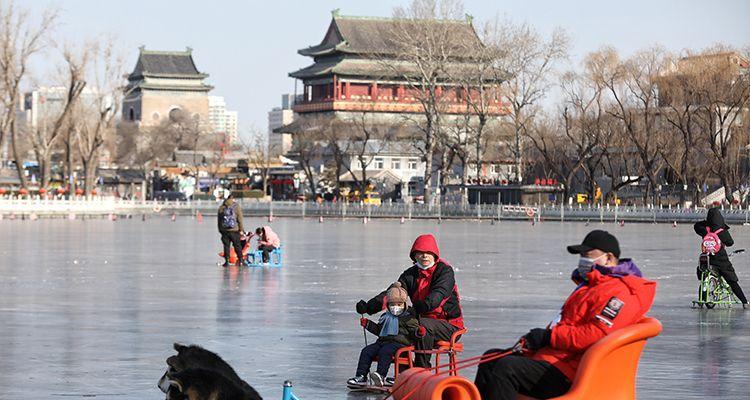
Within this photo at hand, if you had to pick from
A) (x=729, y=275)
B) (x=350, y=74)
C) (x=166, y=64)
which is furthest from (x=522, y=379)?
(x=166, y=64)

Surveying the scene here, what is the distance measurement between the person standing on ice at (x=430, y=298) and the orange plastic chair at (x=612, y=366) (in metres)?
2.86

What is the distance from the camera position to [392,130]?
A: 10938 centimetres

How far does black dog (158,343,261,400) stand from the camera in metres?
6.77

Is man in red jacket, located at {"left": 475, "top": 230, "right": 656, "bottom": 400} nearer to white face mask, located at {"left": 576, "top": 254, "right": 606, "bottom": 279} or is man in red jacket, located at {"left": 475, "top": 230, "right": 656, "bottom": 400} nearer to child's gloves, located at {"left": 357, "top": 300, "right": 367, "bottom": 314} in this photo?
white face mask, located at {"left": 576, "top": 254, "right": 606, "bottom": 279}

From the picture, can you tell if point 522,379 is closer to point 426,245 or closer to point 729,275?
point 426,245

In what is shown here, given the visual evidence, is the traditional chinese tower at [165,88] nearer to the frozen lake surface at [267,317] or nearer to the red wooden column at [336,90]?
the red wooden column at [336,90]

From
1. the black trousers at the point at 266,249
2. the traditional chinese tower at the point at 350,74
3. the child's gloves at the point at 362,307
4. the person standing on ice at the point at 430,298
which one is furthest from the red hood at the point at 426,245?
the traditional chinese tower at the point at 350,74

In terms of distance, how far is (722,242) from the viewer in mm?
17812

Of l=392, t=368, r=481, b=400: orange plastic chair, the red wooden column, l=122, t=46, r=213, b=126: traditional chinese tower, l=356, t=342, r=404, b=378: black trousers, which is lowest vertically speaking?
l=356, t=342, r=404, b=378: black trousers

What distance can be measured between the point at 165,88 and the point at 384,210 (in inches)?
3661

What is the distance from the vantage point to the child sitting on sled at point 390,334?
419 inches

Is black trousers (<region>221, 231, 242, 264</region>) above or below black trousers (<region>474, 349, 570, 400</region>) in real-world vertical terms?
above

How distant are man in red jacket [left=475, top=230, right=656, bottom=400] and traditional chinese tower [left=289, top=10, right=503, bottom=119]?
360 ft

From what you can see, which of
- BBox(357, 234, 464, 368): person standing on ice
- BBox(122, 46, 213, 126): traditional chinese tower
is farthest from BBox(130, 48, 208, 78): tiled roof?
BBox(357, 234, 464, 368): person standing on ice
